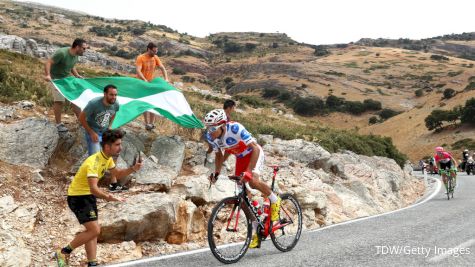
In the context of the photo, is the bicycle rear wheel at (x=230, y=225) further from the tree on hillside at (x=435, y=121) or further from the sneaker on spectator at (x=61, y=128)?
the tree on hillside at (x=435, y=121)

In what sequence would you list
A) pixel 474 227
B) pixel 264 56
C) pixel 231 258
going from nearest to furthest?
pixel 231 258 → pixel 474 227 → pixel 264 56

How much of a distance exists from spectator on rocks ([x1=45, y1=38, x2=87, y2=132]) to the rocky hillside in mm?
469

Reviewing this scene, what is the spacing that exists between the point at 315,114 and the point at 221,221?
7022 centimetres

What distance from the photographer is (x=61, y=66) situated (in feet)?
31.4

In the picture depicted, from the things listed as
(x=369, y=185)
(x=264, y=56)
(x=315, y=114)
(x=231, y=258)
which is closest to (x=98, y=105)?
(x=231, y=258)

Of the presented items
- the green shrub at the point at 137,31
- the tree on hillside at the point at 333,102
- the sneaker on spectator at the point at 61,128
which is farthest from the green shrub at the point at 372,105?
the sneaker on spectator at the point at 61,128

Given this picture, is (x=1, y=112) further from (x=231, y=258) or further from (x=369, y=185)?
(x=369, y=185)

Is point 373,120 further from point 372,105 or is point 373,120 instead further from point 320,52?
point 320,52

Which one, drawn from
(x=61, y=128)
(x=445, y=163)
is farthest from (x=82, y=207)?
(x=445, y=163)

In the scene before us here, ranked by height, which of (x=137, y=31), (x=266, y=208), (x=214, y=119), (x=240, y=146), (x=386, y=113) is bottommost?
(x=386, y=113)

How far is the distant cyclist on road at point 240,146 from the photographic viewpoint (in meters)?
6.19

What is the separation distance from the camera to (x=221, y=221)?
6473 millimetres

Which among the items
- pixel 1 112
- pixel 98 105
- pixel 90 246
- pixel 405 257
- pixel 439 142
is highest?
pixel 98 105

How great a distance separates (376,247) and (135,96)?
20.7ft
